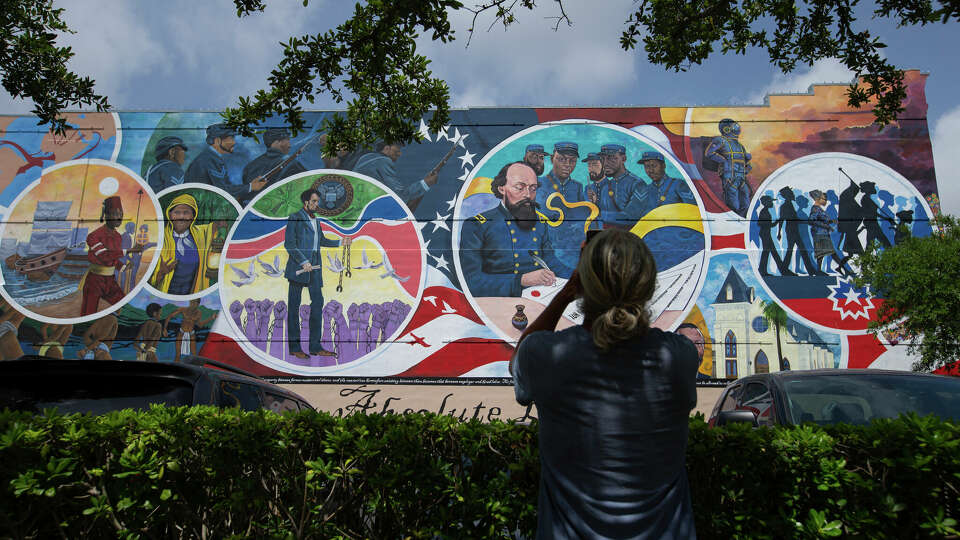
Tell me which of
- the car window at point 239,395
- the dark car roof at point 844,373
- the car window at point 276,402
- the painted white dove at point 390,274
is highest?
the painted white dove at point 390,274

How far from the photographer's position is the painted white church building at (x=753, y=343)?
21672 millimetres

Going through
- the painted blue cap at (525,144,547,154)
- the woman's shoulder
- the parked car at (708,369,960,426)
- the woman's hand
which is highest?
the painted blue cap at (525,144,547,154)

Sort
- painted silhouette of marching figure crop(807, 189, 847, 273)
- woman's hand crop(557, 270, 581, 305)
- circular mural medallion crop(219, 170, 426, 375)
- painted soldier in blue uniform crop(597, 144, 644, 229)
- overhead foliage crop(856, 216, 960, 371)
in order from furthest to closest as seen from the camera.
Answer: painted soldier in blue uniform crop(597, 144, 644, 229), painted silhouette of marching figure crop(807, 189, 847, 273), circular mural medallion crop(219, 170, 426, 375), overhead foliage crop(856, 216, 960, 371), woman's hand crop(557, 270, 581, 305)

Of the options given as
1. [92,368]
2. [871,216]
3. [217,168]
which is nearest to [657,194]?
[871,216]

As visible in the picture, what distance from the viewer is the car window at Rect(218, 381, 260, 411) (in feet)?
13.3

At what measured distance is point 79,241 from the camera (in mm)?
23344

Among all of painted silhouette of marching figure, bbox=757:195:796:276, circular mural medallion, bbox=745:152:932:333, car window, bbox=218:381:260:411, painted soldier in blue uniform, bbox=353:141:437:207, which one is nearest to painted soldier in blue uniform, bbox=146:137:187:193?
painted soldier in blue uniform, bbox=353:141:437:207

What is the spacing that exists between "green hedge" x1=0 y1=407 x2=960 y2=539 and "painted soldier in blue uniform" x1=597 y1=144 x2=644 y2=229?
21.2 m

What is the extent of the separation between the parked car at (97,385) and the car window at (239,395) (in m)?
0.19

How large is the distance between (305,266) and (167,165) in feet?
25.5

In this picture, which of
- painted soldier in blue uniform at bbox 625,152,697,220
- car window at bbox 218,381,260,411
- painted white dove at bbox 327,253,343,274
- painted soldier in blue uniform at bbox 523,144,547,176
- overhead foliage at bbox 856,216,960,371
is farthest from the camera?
painted soldier in blue uniform at bbox 523,144,547,176

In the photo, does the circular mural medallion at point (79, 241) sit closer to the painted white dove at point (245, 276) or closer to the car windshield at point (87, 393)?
the painted white dove at point (245, 276)

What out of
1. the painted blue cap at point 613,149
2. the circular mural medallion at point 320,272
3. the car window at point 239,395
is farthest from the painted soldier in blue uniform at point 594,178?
the car window at point 239,395

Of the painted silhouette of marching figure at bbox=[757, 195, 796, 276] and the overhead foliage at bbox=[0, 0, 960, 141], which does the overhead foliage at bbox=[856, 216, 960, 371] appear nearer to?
the painted silhouette of marching figure at bbox=[757, 195, 796, 276]
